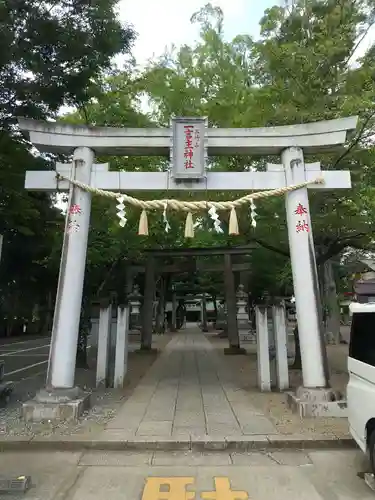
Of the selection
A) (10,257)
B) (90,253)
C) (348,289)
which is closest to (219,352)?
(90,253)

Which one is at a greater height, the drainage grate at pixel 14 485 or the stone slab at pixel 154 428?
the stone slab at pixel 154 428

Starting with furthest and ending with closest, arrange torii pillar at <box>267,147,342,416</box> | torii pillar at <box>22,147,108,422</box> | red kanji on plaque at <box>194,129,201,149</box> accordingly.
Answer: red kanji on plaque at <box>194,129,201,149</box>
torii pillar at <box>267,147,342,416</box>
torii pillar at <box>22,147,108,422</box>

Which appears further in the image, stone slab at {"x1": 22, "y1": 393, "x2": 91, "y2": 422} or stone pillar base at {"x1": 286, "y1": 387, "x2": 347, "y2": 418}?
stone pillar base at {"x1": 286, "y1": 387, "x2": 347, "y2": 418}

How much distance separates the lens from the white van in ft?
14.4

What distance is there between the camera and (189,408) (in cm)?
780

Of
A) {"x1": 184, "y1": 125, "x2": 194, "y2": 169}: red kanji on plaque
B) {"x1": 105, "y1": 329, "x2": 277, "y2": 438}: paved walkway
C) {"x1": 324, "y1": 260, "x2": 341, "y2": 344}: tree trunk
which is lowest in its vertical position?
{"x1": 105, "y1": 329, "x2": 277, "y2": 438}: paved walkway

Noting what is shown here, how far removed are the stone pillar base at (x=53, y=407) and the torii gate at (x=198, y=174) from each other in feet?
3.19

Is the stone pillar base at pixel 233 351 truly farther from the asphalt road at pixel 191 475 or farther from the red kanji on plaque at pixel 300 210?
the asphalt road at pixel 191 475

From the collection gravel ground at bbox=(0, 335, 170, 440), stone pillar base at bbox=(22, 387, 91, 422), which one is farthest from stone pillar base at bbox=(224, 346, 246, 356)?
stone pillar base at bbox=(22, 387, 91, 422)

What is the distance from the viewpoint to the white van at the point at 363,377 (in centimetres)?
440

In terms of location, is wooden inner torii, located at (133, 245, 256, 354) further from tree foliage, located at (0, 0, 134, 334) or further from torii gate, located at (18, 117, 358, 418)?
torii gate, located at (18, 117, 358, 418)

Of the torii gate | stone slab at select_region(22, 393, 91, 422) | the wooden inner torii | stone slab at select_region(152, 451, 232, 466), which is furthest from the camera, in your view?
the wooden inner torii

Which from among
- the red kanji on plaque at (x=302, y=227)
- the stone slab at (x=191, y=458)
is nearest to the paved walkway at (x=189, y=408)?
the stone slab at (x=191, y=458)

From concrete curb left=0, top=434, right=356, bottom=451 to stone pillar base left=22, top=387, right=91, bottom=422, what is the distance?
79 centimetres
